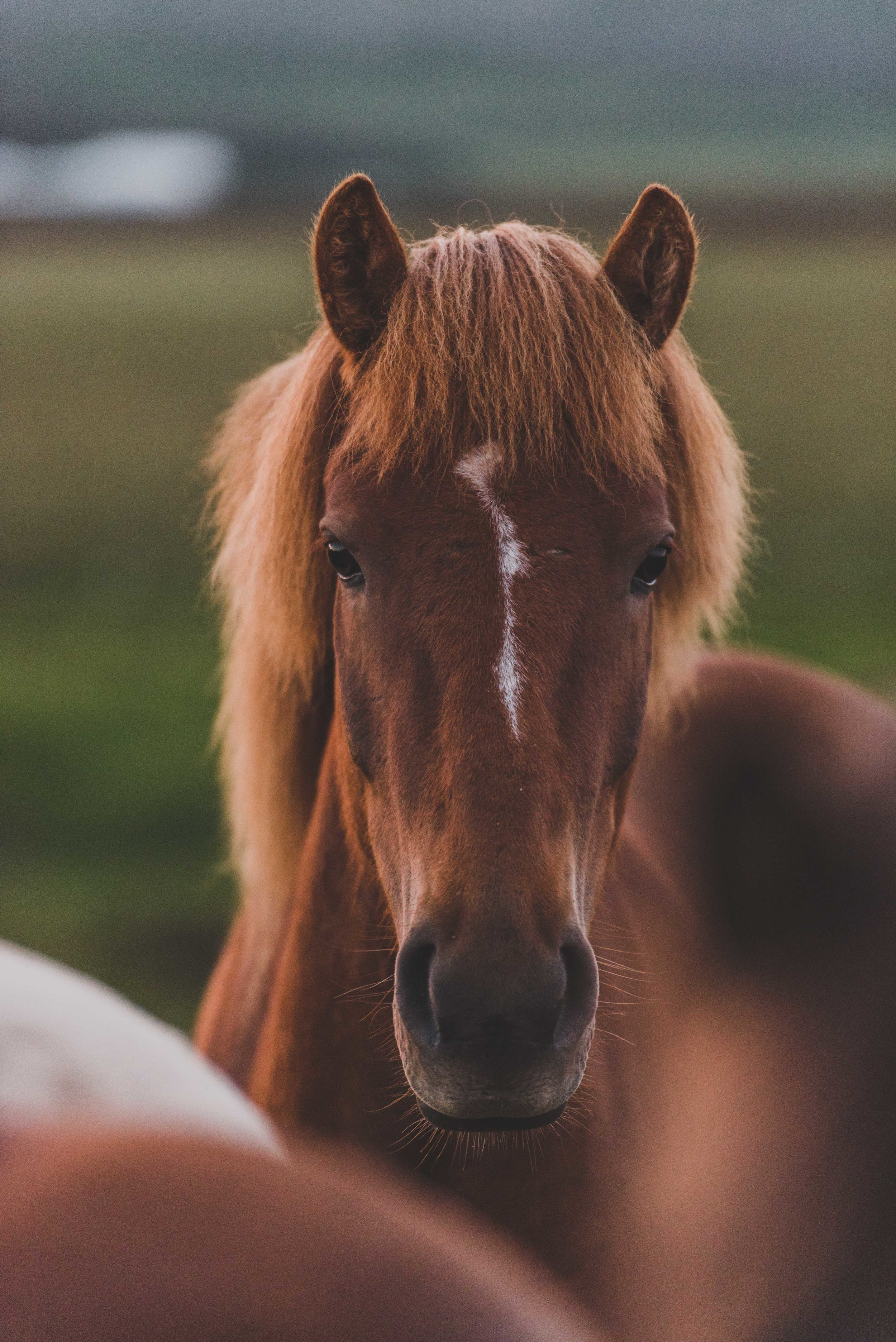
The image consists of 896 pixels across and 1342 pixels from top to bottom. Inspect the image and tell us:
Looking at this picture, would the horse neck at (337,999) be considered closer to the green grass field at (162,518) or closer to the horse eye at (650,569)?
the horse eye at (650,569)

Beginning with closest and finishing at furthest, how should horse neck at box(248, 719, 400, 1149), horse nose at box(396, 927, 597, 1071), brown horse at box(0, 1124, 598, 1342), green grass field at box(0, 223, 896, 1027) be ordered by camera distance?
brown horse at box(0, 1124, 598, 1342)
horse nose at box(396, 927, 597, 1071)
horse neck at box(248, 719, 400, 1149)
green grass field at box(0, 223, 896, 1027)

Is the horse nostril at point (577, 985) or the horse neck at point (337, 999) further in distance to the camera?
the horse neck at point (337, 999)

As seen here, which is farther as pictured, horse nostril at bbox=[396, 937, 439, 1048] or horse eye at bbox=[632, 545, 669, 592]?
horse eye at bbox=[632, 545, 669, 592]

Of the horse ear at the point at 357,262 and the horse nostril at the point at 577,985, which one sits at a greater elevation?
the horse ear at the point at 357,262

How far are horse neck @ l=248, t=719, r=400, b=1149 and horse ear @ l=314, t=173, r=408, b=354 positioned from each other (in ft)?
2.16

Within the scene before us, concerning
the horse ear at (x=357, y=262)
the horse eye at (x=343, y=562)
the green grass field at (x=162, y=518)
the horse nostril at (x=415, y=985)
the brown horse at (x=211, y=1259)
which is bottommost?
the green grass field at (x=162, y=518)

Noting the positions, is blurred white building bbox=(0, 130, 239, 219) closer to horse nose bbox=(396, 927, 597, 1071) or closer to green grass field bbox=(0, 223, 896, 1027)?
green grass field bbox=(0, 223, 896, 1027)

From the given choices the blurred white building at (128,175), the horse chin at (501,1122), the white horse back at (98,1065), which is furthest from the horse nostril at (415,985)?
the blurred white building at (128,175)

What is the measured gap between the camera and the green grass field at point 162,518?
5.88 meters

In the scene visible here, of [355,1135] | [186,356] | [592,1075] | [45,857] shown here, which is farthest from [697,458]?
[186,356]

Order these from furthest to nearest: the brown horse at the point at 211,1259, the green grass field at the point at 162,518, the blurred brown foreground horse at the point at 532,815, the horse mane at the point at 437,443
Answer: the green grass field at the point at 162,518 → the horse mane at the point at 437,443 → the blurred brown foreground horse at the point at 532,815 → the brown horse at the point at 211,1259

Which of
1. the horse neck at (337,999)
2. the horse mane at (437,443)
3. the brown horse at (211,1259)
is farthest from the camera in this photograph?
the horse neck at (337,999)

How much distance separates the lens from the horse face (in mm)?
1128

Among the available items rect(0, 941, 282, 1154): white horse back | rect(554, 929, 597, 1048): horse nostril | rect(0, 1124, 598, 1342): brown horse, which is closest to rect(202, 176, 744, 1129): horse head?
rect(554, 929, 597, 1048): horse nostril
